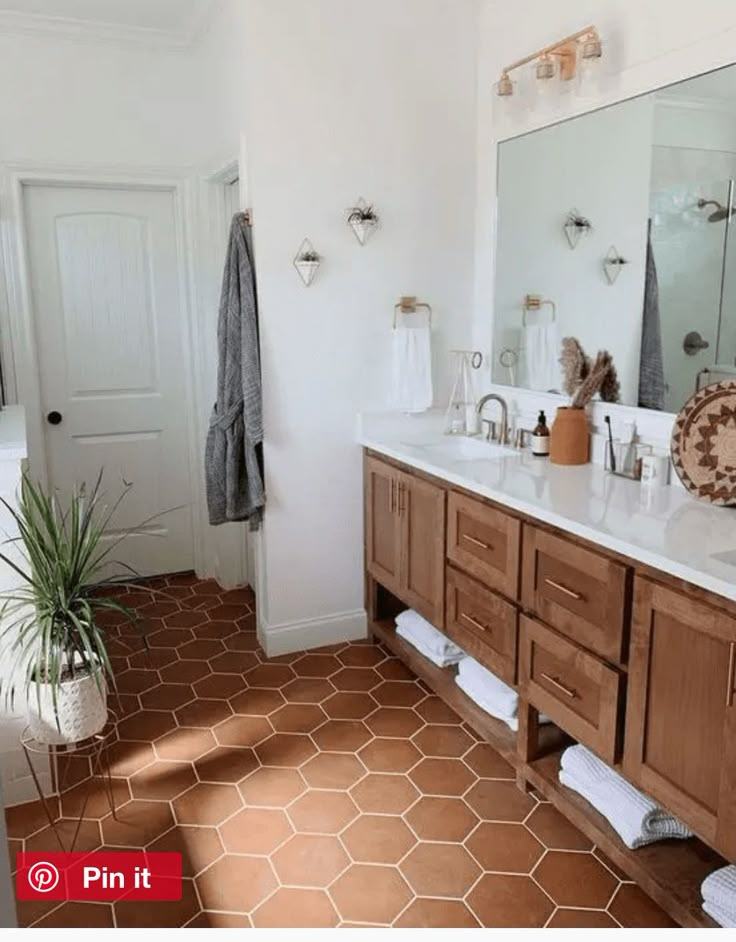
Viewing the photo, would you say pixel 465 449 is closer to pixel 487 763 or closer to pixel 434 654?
pixel 434 654

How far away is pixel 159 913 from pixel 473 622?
1232 millimetres

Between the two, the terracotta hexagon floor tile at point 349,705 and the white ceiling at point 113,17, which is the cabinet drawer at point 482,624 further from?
the white ceiling at point 113,17

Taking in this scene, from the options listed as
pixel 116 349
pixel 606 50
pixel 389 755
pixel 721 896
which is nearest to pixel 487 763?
pixel 389 755

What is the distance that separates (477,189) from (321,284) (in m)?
0.81

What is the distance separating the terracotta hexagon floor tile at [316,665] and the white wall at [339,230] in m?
0.10

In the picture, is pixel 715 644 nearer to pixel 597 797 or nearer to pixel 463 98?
pixel 597 797

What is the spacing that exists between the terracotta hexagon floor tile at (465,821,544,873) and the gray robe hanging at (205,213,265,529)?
151 cm

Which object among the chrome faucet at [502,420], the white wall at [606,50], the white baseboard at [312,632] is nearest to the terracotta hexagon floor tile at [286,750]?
the white baseboard at [312,632]

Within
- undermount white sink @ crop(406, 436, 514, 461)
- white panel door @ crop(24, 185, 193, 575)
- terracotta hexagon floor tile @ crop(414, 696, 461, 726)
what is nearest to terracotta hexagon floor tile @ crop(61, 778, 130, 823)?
terracotta hexagon floor tile @ crop(414, 696, 461, 726)

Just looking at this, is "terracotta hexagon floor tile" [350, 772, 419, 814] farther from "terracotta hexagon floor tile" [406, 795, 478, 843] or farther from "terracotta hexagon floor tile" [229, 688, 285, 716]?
"terracotta hexagon floor tile" [229, 688, 285, 716]

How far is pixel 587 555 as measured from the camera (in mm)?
2016

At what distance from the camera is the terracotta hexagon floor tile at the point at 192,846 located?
6.86ft

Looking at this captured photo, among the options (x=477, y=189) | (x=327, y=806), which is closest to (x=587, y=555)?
(x=327, y=806)

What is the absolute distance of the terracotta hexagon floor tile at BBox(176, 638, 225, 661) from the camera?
330cm
